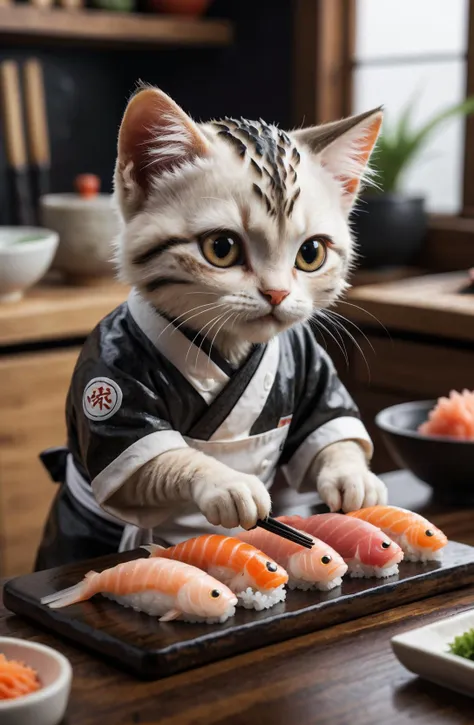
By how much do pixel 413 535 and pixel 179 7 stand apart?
2644 millimetres

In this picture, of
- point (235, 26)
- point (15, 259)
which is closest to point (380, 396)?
point (15, 259)

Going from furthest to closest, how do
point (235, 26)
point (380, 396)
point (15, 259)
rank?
1. point (235, 26)
2. point (380, 396)
3. point (15, 259)

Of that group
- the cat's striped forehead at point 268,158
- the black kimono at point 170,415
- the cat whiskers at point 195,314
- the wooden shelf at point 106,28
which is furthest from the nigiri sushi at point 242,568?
the wooden shelf at point 106,28

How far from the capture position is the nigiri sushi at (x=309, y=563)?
1107 mm

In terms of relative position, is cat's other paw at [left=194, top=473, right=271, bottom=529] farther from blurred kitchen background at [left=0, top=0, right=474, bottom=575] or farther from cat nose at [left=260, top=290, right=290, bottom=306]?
blurred kitchen background at [left=0, top=0, right=474, bottom=575]

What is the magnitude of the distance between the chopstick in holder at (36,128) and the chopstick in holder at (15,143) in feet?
0.09

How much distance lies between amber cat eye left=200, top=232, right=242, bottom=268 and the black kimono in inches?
5.1

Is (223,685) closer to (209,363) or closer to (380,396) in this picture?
(209,363)

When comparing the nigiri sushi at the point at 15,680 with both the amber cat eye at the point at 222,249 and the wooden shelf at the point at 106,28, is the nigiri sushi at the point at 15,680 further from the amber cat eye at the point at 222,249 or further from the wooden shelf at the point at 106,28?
the wooden shelf at the point at 106,28

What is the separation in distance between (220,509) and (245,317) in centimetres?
21

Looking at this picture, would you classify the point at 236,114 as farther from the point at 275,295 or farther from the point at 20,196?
the point at 275,295

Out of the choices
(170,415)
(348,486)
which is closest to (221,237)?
(170,415)

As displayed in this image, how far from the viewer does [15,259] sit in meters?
2.69

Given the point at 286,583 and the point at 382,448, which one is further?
the point at 382,448
